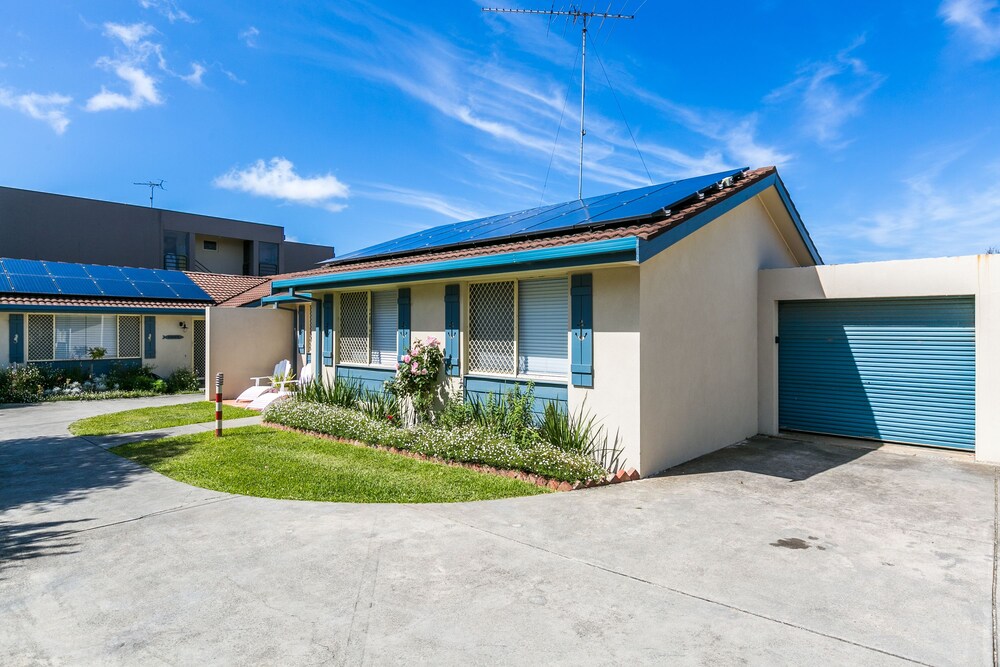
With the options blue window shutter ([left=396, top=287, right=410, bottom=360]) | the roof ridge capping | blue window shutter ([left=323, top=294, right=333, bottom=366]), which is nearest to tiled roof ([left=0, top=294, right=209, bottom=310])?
blue window shutter ([left=323, top=294, right=333, bottom=366])

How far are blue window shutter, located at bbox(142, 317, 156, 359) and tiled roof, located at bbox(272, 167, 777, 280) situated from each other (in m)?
10.8

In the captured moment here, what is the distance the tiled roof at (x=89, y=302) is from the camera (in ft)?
50.4

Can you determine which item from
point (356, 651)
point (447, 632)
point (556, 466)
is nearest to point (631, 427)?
point (556, 466)

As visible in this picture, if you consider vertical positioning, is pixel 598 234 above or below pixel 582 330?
above

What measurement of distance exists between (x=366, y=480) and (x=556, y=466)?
2.32m

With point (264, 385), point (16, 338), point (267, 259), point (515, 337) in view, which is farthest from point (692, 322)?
point (267, 259)

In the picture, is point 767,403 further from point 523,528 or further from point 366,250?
point 366,250

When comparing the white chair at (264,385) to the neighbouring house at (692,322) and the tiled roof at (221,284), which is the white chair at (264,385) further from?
the tiled roof at (221,284)

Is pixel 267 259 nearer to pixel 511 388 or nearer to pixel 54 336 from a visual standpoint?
pixel 54 336

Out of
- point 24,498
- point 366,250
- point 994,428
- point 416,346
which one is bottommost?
point 24,498

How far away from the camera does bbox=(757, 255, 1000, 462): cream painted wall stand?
7.90m

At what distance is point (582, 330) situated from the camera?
23.5ft

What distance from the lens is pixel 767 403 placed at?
977 centimetres

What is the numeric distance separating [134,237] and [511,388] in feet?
82.9
